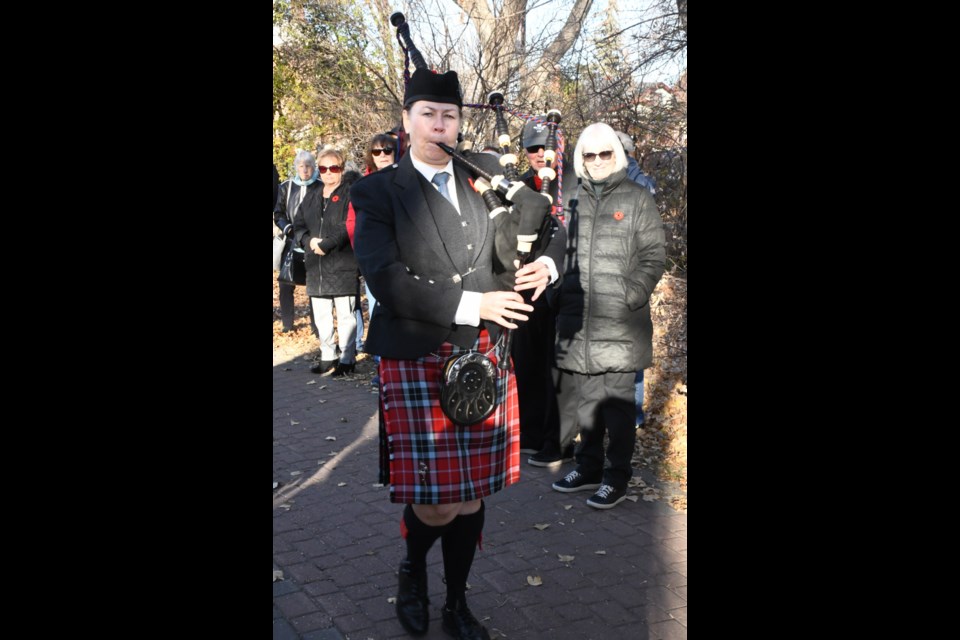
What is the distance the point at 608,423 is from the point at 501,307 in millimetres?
2201

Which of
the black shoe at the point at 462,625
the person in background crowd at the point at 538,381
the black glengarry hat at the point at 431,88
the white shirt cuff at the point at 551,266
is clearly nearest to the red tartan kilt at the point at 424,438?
the white shirt cuff at the point at 551,266

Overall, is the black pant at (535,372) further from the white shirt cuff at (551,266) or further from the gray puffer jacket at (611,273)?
the white shirt cuff at (551,266)

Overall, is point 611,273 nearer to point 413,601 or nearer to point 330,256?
point 413,601

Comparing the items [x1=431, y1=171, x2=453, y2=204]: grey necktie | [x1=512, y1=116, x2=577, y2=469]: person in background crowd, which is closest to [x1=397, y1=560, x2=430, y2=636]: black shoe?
[x1=431, y1=171, x2=453, y2=204]: grey necktie

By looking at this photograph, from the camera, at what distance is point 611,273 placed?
16.6ft

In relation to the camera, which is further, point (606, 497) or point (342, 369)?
point (342, 369)

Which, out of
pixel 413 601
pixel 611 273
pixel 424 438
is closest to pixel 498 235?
pixel 424 438

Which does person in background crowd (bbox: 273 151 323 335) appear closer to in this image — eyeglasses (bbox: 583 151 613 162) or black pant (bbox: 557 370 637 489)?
eyeglasses (bbox: 583 151 613 162)

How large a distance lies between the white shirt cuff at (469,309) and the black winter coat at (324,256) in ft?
17.4

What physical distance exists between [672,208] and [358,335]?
11.6 feet

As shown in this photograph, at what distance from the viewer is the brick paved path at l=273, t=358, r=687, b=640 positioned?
3.76 meters

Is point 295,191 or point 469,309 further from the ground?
point 295,191

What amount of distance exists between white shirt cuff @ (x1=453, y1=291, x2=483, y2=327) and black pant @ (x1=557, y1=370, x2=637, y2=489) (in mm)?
2080
